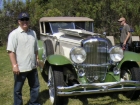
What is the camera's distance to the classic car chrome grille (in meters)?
4.04

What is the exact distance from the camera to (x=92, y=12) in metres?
13.0

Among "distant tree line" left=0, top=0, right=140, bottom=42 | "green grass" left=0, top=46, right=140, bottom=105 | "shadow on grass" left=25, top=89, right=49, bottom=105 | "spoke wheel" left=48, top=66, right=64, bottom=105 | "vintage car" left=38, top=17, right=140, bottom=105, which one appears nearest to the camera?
"vintage car" left=38, top=17, right=140, bottom=105

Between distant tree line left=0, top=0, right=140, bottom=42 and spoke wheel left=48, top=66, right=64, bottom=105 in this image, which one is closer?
spoke wheel left=48, top=66, right=64, bottom=105

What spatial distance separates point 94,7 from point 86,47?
30.5 ft

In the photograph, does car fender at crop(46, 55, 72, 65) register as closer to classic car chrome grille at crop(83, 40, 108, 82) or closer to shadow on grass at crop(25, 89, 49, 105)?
classic car chrome grille at crop(83, 40, 108, 82)

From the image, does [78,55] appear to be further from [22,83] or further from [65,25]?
[65,25]

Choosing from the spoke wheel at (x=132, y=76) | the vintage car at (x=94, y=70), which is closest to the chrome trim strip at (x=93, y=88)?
the vintage car at (x=94, y=70)

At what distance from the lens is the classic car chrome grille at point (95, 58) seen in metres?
4.04

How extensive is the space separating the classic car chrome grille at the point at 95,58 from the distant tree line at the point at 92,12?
28.1 ft

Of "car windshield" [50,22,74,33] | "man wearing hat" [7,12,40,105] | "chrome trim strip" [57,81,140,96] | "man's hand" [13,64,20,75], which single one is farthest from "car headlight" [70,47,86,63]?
"car windshield" [50,22,74,33]

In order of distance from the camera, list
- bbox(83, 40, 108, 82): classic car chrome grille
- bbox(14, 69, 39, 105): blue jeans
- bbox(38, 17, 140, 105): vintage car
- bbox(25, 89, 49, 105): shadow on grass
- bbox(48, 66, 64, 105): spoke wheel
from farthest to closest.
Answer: bbox(25, 89, 49, 105): shadow on grass
bbox(83, 40, 108, 82): classic car chrome grille
bbox(48, 66, 64, 105): spoke wheel
bbox(38, 17, 140, 105): vintage car
bbox(14, 69, 39, 105): blue jeans

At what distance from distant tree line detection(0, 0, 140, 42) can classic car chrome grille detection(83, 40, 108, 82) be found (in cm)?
857

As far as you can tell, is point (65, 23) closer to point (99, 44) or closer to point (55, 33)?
point (55, 33)

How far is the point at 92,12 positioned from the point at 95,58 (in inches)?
365
